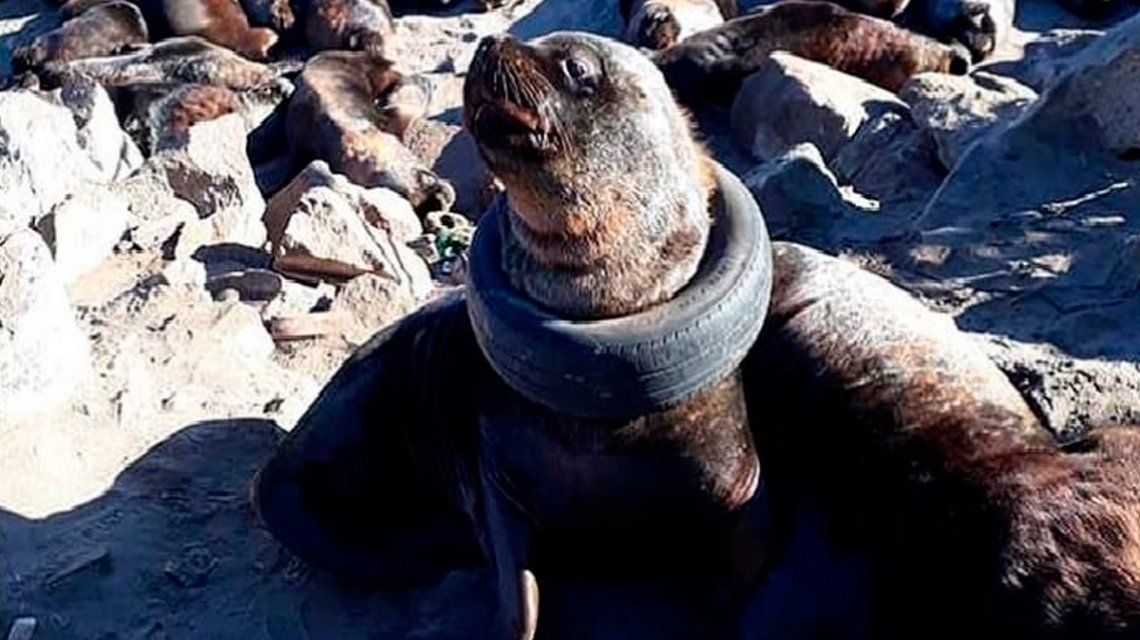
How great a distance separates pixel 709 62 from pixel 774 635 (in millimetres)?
6758

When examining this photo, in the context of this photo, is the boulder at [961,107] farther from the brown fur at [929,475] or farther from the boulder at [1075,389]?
the brown fur at [929,475]

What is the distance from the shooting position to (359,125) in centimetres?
1032

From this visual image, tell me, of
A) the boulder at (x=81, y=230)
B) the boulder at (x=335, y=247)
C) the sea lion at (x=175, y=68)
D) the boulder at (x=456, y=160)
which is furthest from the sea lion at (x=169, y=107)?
the boulder at (x=335, y=247)

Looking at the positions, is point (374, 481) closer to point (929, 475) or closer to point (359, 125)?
point (929, 475)

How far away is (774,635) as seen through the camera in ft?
15.6

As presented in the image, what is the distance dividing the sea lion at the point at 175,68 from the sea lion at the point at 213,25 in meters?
0.42

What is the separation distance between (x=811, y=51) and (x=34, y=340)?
6.09 m

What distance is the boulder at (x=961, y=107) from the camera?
27.7ft

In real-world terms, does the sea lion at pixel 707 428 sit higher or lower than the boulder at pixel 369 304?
higher

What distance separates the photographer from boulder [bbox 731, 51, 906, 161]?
959 cm

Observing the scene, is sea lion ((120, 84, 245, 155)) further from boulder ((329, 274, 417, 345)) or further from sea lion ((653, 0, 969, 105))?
boulder ((329, 274, 417, 345))

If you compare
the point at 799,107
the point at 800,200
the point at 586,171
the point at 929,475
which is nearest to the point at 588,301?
the point at 586,171

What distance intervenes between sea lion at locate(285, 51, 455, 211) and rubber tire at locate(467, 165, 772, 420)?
486 centimetres

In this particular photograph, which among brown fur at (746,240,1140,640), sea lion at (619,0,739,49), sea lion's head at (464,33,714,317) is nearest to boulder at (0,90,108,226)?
sea lion's head at (464,33,714,317)
